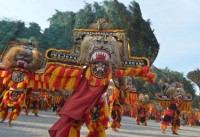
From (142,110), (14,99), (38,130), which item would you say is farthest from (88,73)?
(142,110)

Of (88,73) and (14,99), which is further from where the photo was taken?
(14,99)

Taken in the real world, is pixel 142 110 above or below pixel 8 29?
below

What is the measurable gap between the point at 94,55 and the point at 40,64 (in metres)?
4.27

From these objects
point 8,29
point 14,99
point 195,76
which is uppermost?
point 8,29

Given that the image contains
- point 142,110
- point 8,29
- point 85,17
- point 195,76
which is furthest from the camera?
point 85,17

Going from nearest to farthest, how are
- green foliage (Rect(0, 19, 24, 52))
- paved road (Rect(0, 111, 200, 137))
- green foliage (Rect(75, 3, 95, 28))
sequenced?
paved road (Rect(0, 111, 200, 137)), green foliage (Rect(0, 19, 24, 52)), green foliage (Rect(75, 3, 95, 28))

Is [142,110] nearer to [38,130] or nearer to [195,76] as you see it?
[38,130]

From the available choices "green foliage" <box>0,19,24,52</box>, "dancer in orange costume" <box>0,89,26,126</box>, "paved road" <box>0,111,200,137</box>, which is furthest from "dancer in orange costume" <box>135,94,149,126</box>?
"green foliage" <box>0,19,24,52</box>

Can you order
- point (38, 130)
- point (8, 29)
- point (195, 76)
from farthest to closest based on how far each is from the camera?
point (195, 76)
point (8, 29)
point (38, 130)

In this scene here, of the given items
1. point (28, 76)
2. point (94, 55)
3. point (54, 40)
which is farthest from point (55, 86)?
point (54, 40)

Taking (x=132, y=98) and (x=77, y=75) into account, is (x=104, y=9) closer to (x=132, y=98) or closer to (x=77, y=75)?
(x=132, y=98)

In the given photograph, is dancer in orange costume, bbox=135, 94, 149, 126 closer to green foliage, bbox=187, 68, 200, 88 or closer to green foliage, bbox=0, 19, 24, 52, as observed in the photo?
green foliage, bbox=0, 19, 24, 52

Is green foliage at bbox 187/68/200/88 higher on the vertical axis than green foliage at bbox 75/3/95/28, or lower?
lower

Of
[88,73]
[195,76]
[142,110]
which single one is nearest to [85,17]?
[195,76]
